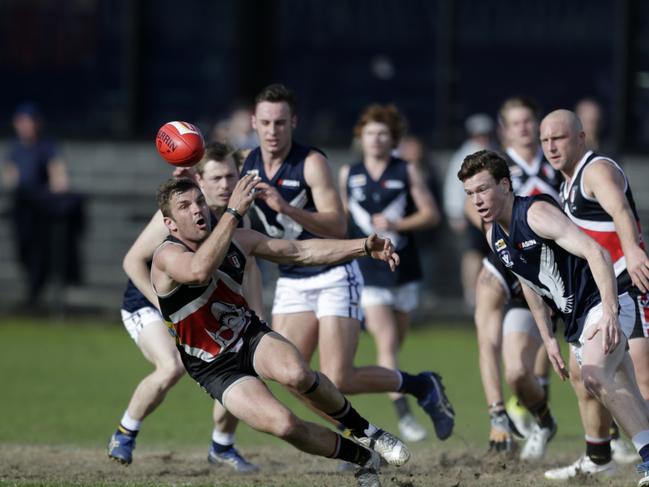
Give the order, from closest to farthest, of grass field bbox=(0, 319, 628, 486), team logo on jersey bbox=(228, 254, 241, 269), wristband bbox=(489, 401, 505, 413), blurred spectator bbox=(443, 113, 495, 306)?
team logo on jersey bbox=(228, 254, 241, 269) → wristband bbox=(489, 401, 505, 413) → grass field bbox=(0, 319, 628, 486) → blurred spectator bbox=(443, 113, 495, 306)

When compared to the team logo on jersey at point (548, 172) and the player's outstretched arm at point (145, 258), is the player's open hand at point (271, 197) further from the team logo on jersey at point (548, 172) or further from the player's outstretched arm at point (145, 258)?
the team logo on jersey at point (548, 172)

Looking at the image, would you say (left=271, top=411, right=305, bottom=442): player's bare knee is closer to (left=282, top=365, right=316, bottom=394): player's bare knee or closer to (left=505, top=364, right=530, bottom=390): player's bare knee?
(left=282, top=365, right=316, bottom=394): player's bare knee

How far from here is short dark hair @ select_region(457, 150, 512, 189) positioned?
769cm

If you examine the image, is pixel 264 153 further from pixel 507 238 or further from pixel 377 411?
pixel 377 411

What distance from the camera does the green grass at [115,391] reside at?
34.4 feet

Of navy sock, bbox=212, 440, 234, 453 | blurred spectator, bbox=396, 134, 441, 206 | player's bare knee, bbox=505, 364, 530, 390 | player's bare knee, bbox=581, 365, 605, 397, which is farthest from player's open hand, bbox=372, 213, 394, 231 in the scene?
blurred spectator, bbox=396, 134, 441, 206

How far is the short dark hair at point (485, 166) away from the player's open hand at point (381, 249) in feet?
2.28

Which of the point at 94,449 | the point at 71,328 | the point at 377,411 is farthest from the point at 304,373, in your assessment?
the point at 71,328

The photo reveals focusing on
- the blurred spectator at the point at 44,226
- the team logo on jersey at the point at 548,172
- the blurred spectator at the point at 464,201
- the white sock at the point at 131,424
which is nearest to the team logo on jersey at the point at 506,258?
the team logo on jersey at the point at 548,172

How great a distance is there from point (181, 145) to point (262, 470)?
2.42 metres

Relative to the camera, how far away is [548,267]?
7680mm

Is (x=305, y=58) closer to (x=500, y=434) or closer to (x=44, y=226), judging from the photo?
(x=44, y=226)

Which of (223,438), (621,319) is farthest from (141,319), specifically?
(621,319)

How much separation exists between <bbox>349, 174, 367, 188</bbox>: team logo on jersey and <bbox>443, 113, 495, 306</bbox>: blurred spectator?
559 cm
